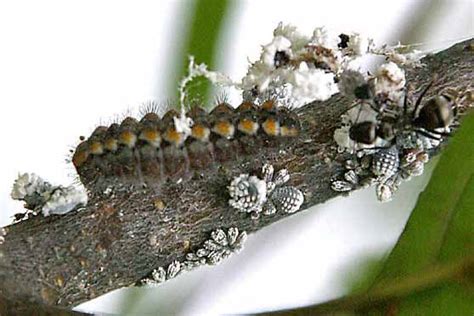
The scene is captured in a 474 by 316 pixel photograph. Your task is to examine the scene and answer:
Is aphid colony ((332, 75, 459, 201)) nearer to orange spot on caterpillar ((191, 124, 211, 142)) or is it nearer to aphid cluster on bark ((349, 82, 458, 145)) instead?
aphid cluster on bark ((349, 82, 458, 145))

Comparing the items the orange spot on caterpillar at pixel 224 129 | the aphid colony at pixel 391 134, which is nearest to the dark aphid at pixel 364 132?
the aphid colony at pixel 391 134

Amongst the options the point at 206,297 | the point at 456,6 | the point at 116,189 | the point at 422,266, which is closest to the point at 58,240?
the point at 116,189

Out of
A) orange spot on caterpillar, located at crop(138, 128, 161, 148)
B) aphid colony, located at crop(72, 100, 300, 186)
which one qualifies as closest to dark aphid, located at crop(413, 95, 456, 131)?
aphid colony, located at crop(72, 100, 300, 186)

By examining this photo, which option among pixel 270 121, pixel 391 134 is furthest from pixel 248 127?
pixel 391 134

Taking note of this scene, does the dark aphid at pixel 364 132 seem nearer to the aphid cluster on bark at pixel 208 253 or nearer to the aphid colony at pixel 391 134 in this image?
the aphid colony at pixel 391 134

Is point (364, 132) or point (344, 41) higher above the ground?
point (344, 41)

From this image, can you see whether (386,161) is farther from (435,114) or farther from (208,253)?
(208,253)

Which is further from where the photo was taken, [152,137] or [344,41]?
[344,41]
